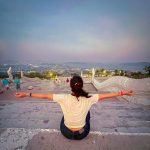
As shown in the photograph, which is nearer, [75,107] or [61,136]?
[75,107]

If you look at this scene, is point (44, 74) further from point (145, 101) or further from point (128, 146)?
point (128, 146)

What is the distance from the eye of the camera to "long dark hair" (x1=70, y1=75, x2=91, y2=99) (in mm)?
3006

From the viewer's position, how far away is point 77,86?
3035 millimetres

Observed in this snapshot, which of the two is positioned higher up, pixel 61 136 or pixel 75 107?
pixel 75 107

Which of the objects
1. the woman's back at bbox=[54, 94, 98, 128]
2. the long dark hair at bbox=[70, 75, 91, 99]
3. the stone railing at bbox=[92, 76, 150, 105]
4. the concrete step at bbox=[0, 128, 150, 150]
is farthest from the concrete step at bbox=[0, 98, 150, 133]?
the long dark hair at bbox=[70, 75, 91, 99]

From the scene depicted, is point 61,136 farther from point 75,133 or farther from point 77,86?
point 77,86

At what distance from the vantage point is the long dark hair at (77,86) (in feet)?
9.86

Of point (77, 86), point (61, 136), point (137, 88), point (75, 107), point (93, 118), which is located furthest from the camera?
point (137, 88)

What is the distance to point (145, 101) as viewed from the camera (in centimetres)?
746

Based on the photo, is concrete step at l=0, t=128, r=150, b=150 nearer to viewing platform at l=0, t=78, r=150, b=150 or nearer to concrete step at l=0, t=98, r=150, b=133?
viewing platform at l=0, t=78, r=150, b=150

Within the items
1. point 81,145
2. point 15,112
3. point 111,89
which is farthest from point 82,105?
point 111,89

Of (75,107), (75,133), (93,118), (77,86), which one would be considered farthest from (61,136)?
(93,118)

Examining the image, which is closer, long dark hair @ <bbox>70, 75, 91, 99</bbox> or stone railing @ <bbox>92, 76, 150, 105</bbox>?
long dark hair @ <bbox>70, 75, 91, 99</bbox>

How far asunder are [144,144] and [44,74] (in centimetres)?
3262
